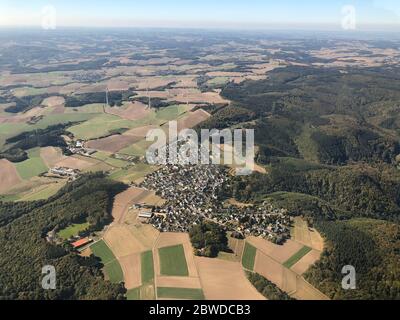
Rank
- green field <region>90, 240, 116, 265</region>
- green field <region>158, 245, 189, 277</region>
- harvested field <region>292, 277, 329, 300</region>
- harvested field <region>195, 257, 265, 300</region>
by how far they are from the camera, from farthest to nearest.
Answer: green field <region>90, 240, 116, 265</region> → green field <region>158, 245, 189, 277</region> → harvested field <region>292, 277, 329, 300</region> → harvested field <region>195, 257, 265, 300</region>

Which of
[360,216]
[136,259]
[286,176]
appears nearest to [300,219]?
[360,216]

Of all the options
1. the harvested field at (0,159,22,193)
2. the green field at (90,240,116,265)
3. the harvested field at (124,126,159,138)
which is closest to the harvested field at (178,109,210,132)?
the harvested field at (124,126,159,138)

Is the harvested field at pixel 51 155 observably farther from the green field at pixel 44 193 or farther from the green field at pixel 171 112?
the green field at pixel 171 112

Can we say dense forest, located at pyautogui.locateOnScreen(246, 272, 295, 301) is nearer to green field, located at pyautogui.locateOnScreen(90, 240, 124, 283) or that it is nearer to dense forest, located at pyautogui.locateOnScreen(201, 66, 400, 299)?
dense forest, located at pyautogui.locateOnScreen(201, 66, 400, 299)

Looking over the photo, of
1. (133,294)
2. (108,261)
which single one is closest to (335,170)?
(108,261)
